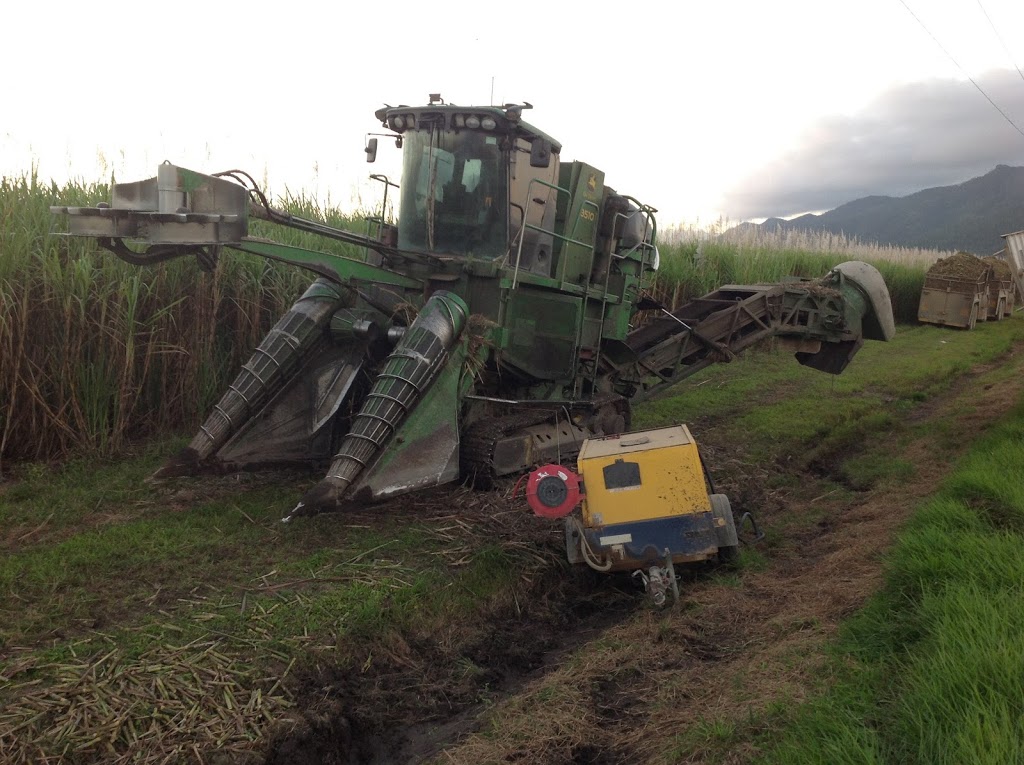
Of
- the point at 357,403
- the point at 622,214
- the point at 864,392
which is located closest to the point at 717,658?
the point at 357,403

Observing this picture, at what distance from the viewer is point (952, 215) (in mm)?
153375

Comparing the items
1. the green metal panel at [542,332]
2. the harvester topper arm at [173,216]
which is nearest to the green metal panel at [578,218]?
the green metal panel at [542,332]

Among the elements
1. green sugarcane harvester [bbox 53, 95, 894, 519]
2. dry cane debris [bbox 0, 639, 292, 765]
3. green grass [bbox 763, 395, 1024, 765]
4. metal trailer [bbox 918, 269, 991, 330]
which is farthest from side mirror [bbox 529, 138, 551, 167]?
metal trailer [bbox 918, 269, 991, 330]

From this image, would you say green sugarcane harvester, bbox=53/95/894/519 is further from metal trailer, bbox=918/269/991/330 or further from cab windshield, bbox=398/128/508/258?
metal trailer, bbox=918/269/991/330

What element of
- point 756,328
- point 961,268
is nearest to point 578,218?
point 756,328

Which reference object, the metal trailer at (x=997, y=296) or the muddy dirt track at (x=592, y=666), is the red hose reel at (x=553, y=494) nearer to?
the muddy dirt track at (x=592, y=666)

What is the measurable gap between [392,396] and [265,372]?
1375mm

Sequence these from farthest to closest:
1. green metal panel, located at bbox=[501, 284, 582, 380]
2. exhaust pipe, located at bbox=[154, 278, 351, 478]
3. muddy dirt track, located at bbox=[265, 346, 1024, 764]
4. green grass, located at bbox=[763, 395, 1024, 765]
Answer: green metal panel, located at bbox=[501, 284, 582, 380], exhaust pipe, located at bbox=[154, 278, 351, 478], muddy dirt track, located at bbox=[265, 346, 1024, 764], green grass, located at bbox=[763, 395, 1024, 765]

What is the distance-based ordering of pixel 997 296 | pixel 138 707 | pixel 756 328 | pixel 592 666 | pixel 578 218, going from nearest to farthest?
pixel 138 707
pixel 592 666
pixel 578 218
pixel 756 328
pixel 997 296

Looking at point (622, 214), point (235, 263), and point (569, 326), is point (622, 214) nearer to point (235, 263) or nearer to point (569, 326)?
point (569, 326)

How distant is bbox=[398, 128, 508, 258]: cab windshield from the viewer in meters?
6.95

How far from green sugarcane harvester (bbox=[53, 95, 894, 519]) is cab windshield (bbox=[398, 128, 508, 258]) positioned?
12mm

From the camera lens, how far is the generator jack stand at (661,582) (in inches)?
193

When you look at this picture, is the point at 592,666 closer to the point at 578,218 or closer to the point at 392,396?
the point at 392,396
